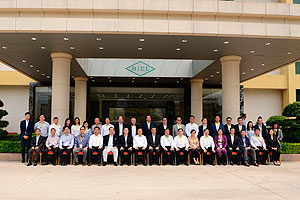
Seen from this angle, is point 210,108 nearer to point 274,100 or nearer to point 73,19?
point 274,100

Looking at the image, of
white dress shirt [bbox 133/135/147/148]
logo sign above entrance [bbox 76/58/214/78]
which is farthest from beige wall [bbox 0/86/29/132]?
white dress shirt [bbox 133/135/147/148]

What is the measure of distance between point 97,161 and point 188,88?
41.6 feet

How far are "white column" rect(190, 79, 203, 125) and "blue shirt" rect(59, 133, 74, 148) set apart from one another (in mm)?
11717

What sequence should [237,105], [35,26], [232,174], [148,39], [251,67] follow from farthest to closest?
[251,67], [237,105], [148,39], [35,26], [232,174]

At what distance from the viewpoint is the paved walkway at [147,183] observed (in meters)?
5.13

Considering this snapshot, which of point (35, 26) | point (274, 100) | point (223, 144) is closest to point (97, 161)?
point (223, 144)

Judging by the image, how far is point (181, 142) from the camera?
9266mm

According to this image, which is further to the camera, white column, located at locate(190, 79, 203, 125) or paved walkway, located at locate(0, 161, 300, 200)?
white column, located at locate(190, 79, 203, 125)

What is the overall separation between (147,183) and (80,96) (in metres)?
13.5

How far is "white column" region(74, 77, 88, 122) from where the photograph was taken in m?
18.5

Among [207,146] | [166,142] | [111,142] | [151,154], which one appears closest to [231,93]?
[207,146]

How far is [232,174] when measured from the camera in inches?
287

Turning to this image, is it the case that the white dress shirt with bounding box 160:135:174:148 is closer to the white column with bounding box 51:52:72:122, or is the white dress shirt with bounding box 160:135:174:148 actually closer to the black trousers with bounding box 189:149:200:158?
the black trousers with bounding box 189:149:200:158

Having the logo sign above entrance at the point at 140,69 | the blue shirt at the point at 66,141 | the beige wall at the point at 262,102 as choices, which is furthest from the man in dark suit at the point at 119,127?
the beige wall at the point at 262,102
